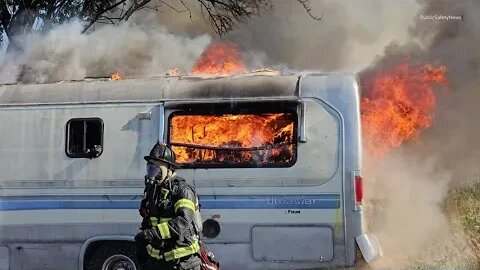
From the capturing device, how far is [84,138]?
306 inches

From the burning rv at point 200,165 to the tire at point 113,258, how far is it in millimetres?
13

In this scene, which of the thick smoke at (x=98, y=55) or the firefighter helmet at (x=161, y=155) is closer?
the firefighter helmet at (x=161, y=155)

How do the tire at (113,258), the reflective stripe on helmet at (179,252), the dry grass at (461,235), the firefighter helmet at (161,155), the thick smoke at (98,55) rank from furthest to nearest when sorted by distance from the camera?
the thick smoke at (98,55)
the dry grass at (461,235)
the tire at (113,258)
the firefighter helmet at (161,155)
the reflective stripe on helmet at (179,252)

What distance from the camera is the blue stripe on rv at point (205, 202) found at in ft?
23.6

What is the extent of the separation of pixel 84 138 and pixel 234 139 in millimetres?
1750

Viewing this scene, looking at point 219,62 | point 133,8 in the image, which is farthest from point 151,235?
point 133,8

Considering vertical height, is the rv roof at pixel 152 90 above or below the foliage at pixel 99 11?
below

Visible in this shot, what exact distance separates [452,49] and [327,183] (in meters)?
7.31

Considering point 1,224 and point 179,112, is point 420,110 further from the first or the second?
point 1,224

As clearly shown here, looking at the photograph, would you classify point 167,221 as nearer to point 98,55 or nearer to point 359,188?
point 359,188

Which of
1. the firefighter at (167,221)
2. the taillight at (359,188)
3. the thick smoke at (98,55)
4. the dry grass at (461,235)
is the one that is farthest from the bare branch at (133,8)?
the firefighter at (167,221)

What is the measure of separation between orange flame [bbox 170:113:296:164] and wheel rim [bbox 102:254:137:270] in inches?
51.2

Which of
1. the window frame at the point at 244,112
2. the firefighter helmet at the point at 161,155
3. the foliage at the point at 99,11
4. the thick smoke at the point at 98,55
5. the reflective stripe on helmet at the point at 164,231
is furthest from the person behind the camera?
the foliage at the point at 99,11

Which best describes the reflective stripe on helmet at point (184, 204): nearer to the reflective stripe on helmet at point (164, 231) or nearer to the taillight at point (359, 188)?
the reflective stripe on helmet at point (164, 231)
